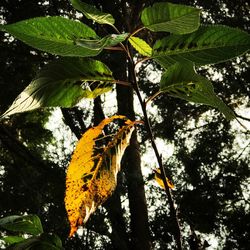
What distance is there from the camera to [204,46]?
60 centimetres

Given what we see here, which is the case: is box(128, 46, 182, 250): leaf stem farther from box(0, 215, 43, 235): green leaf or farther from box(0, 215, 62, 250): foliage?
box(0, 215, 43, 235): green leaf

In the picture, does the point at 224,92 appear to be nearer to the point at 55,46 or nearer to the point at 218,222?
the point at 218,222

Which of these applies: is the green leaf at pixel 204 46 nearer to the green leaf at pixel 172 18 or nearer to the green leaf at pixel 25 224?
the green leaf at pixel 172 18

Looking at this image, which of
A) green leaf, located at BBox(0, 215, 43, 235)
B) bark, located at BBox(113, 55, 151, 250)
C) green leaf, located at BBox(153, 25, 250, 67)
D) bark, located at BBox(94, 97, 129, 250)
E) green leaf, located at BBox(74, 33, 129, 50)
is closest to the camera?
green leaf, located at BBox(74, 33, 129, 50)

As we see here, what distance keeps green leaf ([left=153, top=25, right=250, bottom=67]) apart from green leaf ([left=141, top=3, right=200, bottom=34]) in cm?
8

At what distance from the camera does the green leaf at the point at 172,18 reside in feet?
1.58

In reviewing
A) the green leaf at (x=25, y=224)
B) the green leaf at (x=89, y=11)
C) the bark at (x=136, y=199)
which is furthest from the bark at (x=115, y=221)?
the green leaf at (x=89, y=11)

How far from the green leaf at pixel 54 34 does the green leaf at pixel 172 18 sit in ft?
0.33

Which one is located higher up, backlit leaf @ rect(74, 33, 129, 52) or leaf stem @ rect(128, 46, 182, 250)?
backlit leaf @ rect(74, 33, 129, 52)

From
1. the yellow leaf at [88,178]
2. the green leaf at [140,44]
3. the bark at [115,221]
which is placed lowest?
the yellow leaf at [88,178]

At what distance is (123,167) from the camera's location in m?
4.82

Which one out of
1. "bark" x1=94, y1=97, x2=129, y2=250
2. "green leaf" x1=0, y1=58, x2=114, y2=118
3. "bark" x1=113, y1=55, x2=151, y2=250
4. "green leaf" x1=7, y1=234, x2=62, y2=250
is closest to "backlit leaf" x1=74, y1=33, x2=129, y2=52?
"green leaf" x1=0, y1=58, x2=114, y2=118

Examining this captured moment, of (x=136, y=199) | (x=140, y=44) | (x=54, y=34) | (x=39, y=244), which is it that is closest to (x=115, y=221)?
(x=136, y=199)

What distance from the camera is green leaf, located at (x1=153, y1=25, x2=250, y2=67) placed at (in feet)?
1.84
